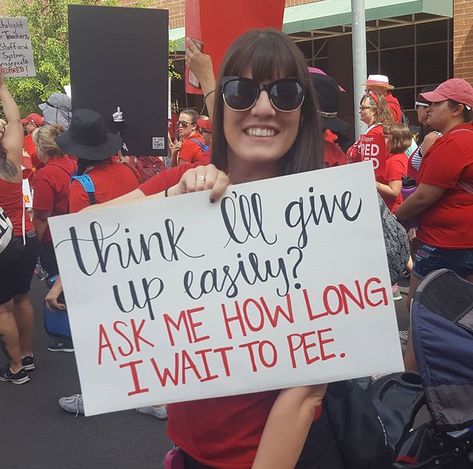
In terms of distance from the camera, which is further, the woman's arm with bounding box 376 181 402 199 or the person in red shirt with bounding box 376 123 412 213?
the person in red shirt with bounding box 376 123 412 213

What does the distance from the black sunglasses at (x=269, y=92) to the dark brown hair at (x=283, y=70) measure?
0.07 ft

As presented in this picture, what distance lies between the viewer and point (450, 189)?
390 cm

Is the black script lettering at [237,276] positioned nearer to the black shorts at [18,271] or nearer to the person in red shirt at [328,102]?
the person in red shirt at [328,102]

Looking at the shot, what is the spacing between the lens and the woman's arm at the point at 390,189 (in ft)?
18.0

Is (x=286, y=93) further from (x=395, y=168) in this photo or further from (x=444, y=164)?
(x=395, y=168)

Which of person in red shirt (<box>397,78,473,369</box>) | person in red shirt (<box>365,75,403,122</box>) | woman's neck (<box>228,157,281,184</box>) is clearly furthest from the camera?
person in red shirt (<box>365,75,403,122</box>)

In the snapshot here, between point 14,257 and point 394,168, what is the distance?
3162 millimetres

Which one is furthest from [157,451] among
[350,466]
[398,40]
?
[398,40]

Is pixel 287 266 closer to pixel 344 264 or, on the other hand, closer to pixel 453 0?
pixel 344 264

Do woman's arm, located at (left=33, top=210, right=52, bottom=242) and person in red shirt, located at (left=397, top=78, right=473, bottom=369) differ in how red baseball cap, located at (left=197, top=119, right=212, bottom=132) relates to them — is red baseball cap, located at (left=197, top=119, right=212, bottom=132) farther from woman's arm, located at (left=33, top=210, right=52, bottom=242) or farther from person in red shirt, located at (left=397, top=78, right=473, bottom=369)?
person in red shirt, located at (left=397, top=78, right=473, bottom=369)

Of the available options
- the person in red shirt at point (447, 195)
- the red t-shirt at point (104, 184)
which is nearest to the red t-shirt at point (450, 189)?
the person in red shirt at point (447, 195)

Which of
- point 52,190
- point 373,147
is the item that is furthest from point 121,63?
point 373,147

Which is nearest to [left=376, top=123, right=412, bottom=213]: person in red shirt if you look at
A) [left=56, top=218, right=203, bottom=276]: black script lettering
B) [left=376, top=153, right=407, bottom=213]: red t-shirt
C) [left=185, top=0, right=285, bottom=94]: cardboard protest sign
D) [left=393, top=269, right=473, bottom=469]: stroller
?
[left=376, top=153, right=407, bottom=213]: red t-shirt

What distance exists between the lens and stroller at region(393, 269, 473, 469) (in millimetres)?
1845
